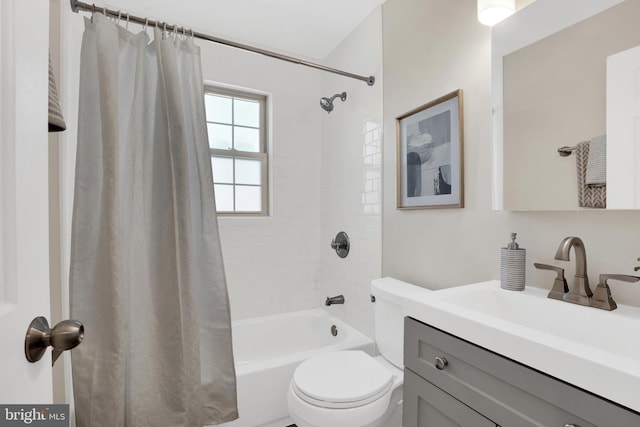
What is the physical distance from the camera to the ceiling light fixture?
3.95 ft

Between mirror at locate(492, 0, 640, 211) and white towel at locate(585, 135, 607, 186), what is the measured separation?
20 mm

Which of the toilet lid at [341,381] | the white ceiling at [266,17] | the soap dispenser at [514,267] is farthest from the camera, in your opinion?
the white ceiling at [266,17]

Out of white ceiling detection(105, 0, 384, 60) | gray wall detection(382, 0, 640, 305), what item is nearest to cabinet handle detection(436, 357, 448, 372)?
gray wall detection(382, 0, 640, 305)

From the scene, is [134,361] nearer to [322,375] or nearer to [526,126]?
[322,375]

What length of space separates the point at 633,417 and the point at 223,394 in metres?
1.51

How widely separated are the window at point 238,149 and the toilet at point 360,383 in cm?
138

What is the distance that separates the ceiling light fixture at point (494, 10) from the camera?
120 centimetres

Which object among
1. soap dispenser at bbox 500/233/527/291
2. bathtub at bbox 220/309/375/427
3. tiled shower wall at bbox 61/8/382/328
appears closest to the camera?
soap dispenser at bbox 500/233/527/291

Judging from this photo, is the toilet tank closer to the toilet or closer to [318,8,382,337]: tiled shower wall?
the toilet

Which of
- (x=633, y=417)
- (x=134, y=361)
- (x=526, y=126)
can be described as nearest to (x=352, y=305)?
(x=134, y=361)

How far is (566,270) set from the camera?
1095mm

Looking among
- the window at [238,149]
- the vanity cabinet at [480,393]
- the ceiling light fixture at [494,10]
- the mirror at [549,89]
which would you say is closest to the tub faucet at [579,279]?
the mirror at [549,89]

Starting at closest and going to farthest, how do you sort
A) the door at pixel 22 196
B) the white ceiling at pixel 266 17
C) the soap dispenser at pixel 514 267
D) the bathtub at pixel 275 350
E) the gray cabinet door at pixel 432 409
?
the door at pixel 22 196 → the gray cabinet door at pixel 432 409 → the soap dispenser at pixel 514 267 → the bathtub at pixel 275 350 → the white ceiling at pixel 266 17

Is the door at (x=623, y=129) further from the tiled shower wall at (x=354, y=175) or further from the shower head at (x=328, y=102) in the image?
the shower head at (x=328, y=102)
